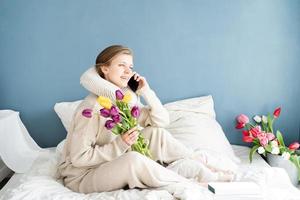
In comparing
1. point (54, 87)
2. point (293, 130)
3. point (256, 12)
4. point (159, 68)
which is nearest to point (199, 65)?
point (159, 68)

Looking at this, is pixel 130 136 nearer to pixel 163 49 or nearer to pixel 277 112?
pixel 163 49

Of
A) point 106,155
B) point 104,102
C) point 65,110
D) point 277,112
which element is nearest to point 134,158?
point 106,155

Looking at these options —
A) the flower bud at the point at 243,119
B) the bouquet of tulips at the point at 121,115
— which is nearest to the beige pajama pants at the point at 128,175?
the bouquet of tulips at the point at 121,115

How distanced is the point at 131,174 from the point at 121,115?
271mm

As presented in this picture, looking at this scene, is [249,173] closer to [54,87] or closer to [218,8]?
[218,8]

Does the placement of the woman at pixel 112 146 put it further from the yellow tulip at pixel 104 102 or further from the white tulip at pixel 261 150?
the white tulip at pixel 261 150

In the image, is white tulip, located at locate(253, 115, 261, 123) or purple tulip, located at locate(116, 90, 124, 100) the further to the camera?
white tulip, located at locate(253, 115, 261, 123)

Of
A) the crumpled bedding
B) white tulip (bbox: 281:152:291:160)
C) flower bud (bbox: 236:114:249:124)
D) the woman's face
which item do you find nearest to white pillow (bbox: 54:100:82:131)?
the crumpled bedding

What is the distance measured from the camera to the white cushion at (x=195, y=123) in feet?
7.96

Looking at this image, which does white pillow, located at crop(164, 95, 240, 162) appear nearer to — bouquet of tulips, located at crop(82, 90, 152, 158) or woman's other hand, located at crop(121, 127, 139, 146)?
bouquet of tulips, located at crop(82, 90, 152, 158)

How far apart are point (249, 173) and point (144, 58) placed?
3.78 feet

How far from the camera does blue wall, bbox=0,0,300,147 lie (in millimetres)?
2693

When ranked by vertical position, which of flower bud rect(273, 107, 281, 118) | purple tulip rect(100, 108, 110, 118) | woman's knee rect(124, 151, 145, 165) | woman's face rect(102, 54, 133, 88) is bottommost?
flower bud rect(273, 107, 281, 118)

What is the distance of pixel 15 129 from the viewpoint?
8.51 feet
